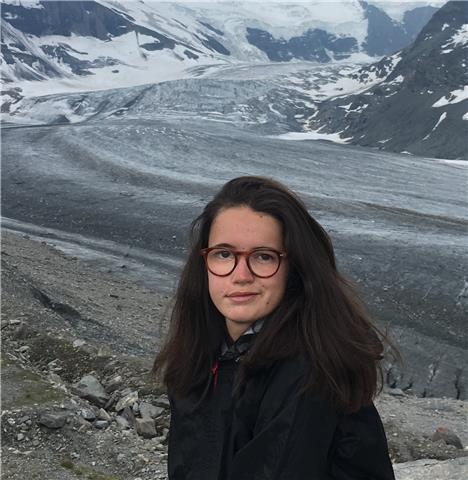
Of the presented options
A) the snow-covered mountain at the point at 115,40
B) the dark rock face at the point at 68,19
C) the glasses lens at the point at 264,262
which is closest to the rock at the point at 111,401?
the glasses lens at the point at 264,262

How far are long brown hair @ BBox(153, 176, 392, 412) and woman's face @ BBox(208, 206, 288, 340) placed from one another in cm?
3

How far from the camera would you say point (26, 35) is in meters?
154

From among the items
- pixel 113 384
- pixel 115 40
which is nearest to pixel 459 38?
pixel 113 384

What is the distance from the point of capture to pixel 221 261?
7.36ft

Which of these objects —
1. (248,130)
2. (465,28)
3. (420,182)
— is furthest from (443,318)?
(465,28)

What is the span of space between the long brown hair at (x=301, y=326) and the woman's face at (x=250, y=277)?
0.10 ft

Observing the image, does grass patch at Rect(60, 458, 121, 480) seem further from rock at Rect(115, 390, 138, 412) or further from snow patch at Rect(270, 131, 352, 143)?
snow patch at Rect(270, 131, 352, 143)

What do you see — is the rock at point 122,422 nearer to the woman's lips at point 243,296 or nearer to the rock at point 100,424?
the rock at point 100,424

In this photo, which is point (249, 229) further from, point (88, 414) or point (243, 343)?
point (88, 414)

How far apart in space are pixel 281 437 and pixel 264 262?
63 centimetres

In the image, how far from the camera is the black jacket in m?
1.90

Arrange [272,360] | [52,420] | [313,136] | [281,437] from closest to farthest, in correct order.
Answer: [281,437], [272,360], [52,420], [313,136]

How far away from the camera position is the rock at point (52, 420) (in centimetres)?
543

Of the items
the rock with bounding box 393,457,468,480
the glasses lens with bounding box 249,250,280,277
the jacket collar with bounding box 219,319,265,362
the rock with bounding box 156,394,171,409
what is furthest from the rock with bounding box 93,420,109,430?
the glasses lens with bounding box 249,250,280,277
